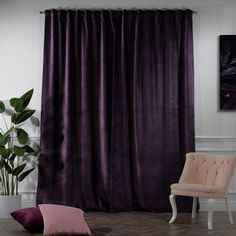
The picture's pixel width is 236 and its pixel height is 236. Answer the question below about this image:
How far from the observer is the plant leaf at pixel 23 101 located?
4891mm

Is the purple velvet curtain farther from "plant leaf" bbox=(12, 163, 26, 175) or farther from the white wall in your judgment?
"plant leaf" bbox=(12, 163, 26, 175)

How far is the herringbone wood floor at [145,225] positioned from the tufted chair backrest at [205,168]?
411mm

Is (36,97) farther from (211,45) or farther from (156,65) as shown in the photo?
(211,45)

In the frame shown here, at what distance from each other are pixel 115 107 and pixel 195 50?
45.8 inches

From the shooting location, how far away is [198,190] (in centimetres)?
437

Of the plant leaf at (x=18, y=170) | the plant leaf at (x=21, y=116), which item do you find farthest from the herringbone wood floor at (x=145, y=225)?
the plant leaf at (x=21, y=116)

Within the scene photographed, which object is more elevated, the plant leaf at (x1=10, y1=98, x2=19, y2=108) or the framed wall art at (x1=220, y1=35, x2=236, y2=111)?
the framed wall art at (x1=220, y1=35, x2=236, y2=111)

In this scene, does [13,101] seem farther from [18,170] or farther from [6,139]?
[18,170]

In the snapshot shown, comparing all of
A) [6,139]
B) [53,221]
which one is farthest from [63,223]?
[6,139]

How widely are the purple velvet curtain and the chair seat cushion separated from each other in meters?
0.70

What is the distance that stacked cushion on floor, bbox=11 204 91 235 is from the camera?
12.6ft

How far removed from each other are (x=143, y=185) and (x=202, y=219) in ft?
2.60

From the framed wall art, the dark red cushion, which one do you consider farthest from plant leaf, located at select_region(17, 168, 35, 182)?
the framed wall art

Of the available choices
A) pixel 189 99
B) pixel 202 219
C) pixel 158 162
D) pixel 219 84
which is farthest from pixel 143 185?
pixel 219 84
